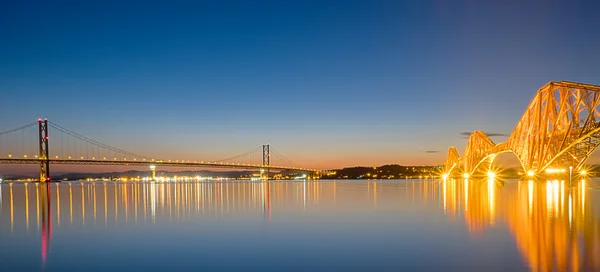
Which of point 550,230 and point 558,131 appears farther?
point 558,131

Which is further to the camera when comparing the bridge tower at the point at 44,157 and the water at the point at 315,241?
the bridge tower at the point at 44,157

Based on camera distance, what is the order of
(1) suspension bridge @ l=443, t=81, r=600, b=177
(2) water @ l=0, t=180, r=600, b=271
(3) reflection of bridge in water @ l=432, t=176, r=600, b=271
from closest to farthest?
1. (3) reflection of bridge in water @ l=432, t=176, r=600, b=271
2. (2) water @ l=0, t=180, r=600, b=271
3. (1) suspension bridge @ l=443, t=81, r=600, b=177

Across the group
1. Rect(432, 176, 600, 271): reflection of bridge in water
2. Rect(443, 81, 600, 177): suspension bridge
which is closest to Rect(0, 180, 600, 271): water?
Rect(432, 176, 600, 271): reflection of bridge in water

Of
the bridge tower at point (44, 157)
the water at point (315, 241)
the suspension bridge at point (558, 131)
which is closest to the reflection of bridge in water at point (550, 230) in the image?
the water at point (315, 241)

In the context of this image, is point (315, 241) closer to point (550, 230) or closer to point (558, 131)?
point (550, 230)

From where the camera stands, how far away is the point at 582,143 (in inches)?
2216

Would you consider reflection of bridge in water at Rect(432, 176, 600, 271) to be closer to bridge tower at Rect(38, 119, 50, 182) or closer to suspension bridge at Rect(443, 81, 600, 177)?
suspension bridge at Rect(443, 81, 600, 177)

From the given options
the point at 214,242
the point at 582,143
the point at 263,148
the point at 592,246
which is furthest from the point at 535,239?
the point at 263,148

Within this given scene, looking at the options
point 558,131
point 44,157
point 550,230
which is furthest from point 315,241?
point 44,157

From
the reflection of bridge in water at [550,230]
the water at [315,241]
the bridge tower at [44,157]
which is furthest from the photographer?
the bridge tower at [44,157]

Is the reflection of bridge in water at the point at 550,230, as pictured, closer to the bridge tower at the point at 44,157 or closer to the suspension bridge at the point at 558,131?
the suspension bridge at the point at 558,131

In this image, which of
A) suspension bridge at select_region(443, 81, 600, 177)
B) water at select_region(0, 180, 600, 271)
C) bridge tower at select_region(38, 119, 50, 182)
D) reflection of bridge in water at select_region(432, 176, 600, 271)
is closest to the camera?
reflection of bridge in water at select_region(432, 176, 600, 271)

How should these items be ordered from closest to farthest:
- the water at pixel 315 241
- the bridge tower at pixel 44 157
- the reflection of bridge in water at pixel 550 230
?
the reflection of bridge in water at pixel 550 230 < the water at pixel 315 241 < the bridge tower at pixel 44 157

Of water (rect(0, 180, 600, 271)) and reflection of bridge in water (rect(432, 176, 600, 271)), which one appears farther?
water (rect(0, 180, 600, 271))
